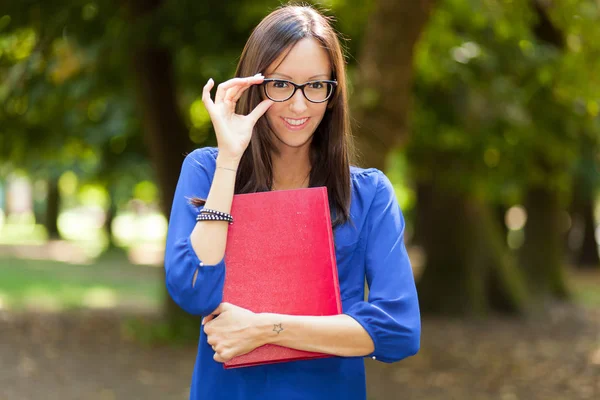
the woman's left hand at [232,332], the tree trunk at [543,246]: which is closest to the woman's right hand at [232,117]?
the woman's left hand at [232,332]

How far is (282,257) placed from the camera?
2.16 meters

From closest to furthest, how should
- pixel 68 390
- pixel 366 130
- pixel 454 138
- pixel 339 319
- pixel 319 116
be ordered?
pixel 339 319 < pixel 319 116 < pixel 366 130 < pixel 68 390 < pixel 454 138

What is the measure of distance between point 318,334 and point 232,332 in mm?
217

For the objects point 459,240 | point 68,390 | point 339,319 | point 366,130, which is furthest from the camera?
→ point 459,240

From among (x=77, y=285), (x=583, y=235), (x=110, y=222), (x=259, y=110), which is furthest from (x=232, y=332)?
(x=110, y=222)

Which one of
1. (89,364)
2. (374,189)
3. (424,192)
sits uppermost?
(374,189)

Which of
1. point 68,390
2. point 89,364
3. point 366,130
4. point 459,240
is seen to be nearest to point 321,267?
point 366,130

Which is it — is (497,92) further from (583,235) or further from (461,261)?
(583,235)

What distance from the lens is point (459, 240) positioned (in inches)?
616

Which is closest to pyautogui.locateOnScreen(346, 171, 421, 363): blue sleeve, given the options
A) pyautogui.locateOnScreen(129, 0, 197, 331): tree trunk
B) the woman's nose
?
the woman's nose

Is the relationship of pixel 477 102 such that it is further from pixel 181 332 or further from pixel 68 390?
pixel 68 390

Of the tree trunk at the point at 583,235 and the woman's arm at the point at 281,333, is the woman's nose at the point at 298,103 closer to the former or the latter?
the woman's arm at the point at 281,333

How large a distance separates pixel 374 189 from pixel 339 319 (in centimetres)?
41

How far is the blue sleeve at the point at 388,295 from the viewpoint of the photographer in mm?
2107
